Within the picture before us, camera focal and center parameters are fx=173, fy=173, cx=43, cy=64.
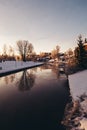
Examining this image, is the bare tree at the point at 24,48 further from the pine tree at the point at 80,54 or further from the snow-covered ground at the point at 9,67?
the pine tree at the point at 80,54

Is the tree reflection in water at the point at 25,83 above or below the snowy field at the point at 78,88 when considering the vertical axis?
below

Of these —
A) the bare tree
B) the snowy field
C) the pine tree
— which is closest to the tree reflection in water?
the snowy field

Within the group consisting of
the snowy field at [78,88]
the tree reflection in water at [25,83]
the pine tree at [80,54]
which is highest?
the pine tree at [80,54]

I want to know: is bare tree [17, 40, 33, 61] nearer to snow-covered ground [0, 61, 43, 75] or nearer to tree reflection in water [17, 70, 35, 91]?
snow-covered ground [0, 61, 43, 75]

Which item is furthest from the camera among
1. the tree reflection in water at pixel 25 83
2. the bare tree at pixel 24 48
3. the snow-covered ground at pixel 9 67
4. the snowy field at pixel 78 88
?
the bare tree at pixel 24 48

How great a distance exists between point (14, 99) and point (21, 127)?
24.6 ft

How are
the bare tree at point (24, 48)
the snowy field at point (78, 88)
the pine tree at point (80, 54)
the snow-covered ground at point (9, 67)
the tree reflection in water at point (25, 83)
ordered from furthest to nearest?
1. the bare tree at point (24, 48)
2. the snow-covered ground at point (9, 67)
3. the pine tree at point (80, 54)
4. the tree reflection in water at point (25, 83)
5. the snowy field at point (78, 88)

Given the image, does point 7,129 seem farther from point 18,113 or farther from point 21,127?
point 18,113

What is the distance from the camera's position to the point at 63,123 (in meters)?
10.7

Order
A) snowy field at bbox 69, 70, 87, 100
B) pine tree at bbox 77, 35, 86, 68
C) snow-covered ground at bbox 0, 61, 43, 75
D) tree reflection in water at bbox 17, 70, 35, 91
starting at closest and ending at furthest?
1. snowy field at bbox 69, 70, 87, 100
2. tree reflection in water at bbox 17, 70, 35, 91
3. pine tree at bbox 77, 35, 86, 68
4. snow-covered ground at bbox 0, 61, 43, 75

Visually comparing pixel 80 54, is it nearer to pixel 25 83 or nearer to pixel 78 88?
pixel 25 83

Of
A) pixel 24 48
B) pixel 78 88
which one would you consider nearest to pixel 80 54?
pixel 78 88

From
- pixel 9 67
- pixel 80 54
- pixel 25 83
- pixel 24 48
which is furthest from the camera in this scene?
pixel 24 48

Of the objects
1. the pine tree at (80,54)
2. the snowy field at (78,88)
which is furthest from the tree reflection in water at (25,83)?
the pine tree at (80,54)
